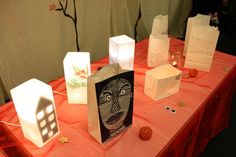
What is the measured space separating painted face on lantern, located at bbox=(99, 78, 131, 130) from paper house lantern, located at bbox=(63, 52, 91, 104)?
224 mm

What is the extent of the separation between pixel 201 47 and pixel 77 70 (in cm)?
78

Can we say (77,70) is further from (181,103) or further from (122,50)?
(181,103)

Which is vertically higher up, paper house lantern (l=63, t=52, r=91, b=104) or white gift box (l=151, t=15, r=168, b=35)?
white gift box (l=151, t=15, r=168, b=35)

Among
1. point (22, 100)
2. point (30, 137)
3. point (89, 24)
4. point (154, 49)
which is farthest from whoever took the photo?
point (89, 24)

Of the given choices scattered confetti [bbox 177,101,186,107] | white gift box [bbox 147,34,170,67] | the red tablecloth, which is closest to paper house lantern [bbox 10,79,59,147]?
the red tablecloth

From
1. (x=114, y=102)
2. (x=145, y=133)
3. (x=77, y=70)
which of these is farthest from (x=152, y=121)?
(x=77, y=70)

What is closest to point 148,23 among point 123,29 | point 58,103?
point 123,29

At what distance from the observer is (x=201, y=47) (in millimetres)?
1312

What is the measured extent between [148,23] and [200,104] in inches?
75.2

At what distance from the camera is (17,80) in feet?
5.53

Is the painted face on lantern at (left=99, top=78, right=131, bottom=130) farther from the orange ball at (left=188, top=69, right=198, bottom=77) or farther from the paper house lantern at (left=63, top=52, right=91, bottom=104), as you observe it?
the orange ball at (left=188, top=69, right=198, bottom=77)

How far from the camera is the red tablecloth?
0.83 m

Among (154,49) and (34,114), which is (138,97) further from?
(34,114)

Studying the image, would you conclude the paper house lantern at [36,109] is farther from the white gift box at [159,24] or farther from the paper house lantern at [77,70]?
the white gift box at [159,24]
